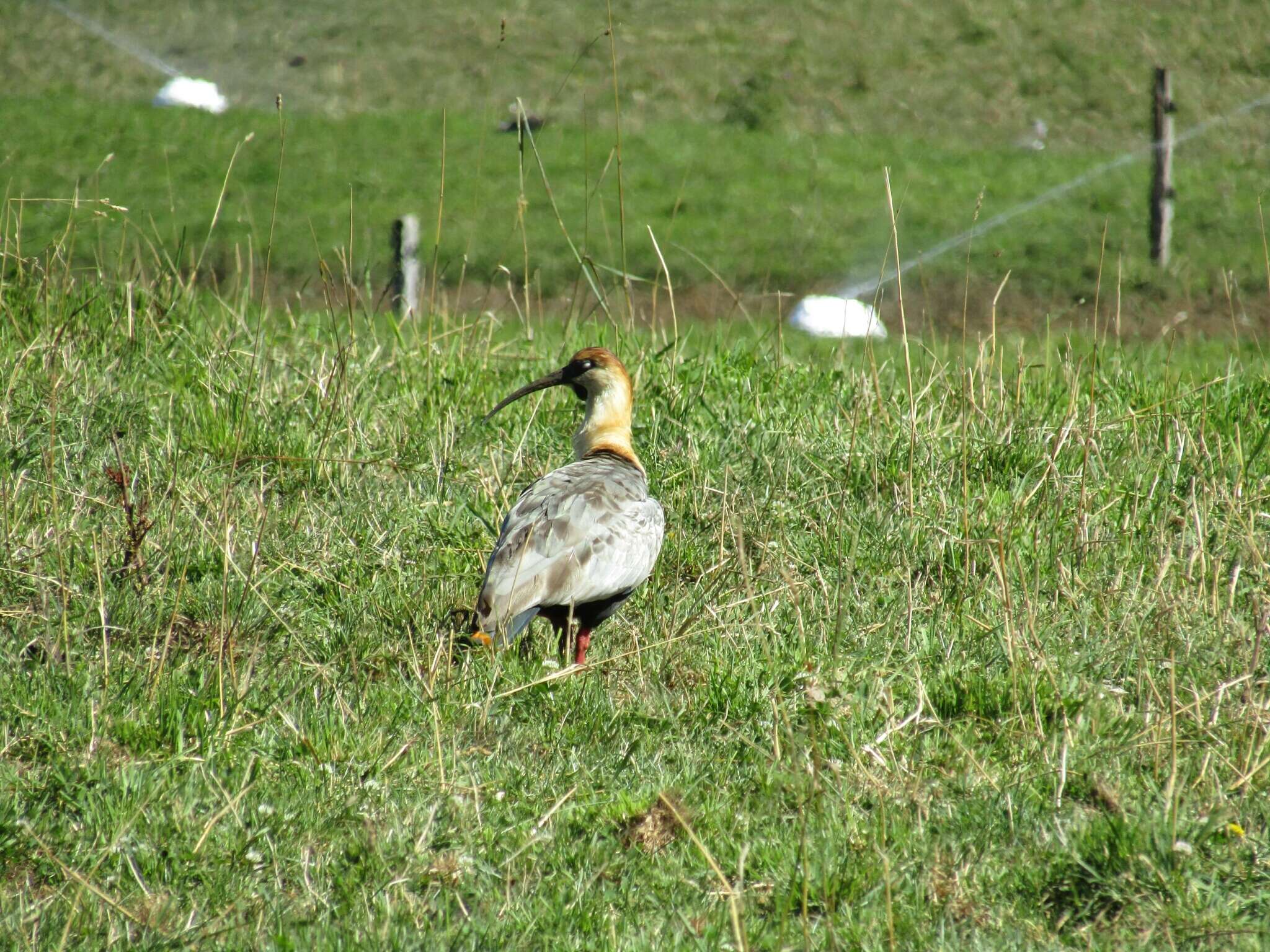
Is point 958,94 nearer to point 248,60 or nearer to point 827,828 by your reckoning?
point 248,60

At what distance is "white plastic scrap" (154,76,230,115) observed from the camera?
61.1 ft

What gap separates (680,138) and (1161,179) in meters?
6.63

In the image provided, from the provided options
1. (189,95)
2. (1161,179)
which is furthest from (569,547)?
(189,95)

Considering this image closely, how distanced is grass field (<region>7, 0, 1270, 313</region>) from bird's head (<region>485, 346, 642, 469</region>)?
2.65m

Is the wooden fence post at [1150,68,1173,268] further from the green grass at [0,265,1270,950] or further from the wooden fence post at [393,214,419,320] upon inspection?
the wooden fence post at [393,214,419,320]

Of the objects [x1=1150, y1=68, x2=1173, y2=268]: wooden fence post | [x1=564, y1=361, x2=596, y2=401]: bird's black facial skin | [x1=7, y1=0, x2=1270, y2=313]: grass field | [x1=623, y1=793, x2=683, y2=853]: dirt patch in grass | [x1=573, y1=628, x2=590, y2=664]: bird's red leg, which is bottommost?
[x1=7, y1=0, x2=1270, y2=313]: grass field

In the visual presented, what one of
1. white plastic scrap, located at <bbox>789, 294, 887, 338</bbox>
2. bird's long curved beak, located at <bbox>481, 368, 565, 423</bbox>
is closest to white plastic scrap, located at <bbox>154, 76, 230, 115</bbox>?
white plastic scrap, located at <bbox>789, 294, 887, 338</bbox>

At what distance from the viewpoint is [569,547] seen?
442cm

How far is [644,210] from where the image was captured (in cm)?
1518

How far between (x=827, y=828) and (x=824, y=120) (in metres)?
18.2

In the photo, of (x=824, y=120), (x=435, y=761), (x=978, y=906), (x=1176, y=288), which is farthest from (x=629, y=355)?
(x=824, y=120)

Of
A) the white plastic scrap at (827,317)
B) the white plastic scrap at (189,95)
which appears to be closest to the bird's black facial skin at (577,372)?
the white plastic scrap at (827,317)

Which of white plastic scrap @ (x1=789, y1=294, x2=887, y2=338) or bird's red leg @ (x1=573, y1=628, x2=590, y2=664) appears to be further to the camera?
white plastic scrap @ (x1=789, y1=294, x2=887, y2=338)

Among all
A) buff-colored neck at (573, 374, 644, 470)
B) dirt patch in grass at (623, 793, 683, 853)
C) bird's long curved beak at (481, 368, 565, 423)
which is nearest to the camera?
dirt patch in grass at (623, 793, 683, 853)
